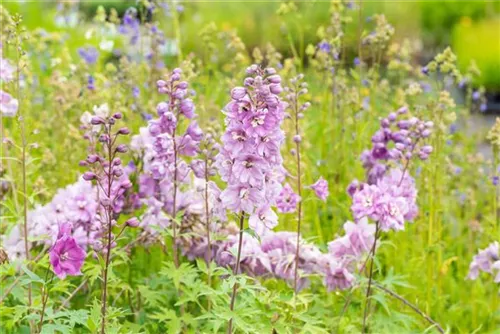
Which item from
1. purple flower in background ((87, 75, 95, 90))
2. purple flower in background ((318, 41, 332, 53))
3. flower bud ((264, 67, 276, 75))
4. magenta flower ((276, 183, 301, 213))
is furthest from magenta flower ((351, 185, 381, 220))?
purple flower in background ((87, 75, 95, 90))

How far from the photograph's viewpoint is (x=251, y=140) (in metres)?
2.39

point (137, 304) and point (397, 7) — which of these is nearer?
point (137, 304)

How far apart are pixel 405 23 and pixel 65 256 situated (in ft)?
36.1

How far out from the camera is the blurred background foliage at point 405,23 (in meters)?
11.1

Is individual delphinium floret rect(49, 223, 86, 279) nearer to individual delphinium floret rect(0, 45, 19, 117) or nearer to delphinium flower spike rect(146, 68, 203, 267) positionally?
delphinium flower spike rect(146, 68, 203, 267)

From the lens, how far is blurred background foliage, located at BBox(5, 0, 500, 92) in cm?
1105

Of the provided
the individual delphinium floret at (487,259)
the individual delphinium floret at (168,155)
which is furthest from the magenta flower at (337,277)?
the individual delphinium floret at (487,259)

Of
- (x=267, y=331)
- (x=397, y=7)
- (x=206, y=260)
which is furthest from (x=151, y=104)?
(x=397, y=7)

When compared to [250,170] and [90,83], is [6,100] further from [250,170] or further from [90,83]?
[250,170]

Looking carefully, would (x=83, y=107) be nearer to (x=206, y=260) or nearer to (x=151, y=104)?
(x=151, y=104)

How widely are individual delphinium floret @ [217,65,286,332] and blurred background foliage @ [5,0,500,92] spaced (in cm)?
811

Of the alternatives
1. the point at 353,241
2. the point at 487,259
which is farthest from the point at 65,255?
the point at 487,259

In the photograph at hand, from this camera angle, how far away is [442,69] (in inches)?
149

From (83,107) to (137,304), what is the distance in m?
1.84
